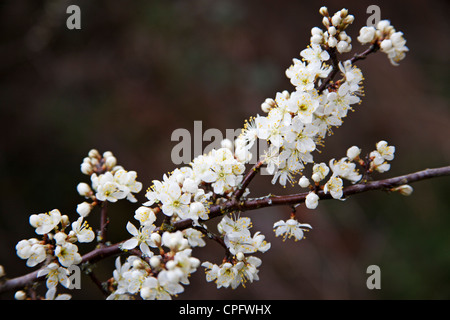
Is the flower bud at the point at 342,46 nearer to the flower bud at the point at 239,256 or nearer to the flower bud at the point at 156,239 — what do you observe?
the flower bud at the point at 239,256

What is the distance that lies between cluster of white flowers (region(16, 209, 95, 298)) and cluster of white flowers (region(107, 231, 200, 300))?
0.22m

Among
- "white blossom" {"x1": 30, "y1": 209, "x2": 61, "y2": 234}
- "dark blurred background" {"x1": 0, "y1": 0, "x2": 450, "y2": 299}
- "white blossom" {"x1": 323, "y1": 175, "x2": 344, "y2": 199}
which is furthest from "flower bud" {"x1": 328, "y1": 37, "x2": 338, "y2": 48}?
"dark blurred background" {"x1": 0, "y1": 0, "x2": 450, "y2": 299}

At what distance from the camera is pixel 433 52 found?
6309 millimetres

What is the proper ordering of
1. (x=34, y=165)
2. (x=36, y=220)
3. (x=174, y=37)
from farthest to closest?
(x=174, y=37), (x=34, y=165), (x=36, y=220)

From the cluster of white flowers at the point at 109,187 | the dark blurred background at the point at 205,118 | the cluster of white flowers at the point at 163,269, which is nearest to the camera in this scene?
the cluster of white flowers at the point at 163,269

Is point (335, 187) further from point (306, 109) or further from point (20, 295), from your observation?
point (20, 295)

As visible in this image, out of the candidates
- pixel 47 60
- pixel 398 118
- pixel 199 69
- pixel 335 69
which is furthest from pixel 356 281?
pixel 47 60

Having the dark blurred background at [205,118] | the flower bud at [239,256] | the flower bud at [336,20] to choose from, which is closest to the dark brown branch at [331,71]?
the flower bud at [336,20]

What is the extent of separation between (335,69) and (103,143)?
387cm

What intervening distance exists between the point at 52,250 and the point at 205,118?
383cm

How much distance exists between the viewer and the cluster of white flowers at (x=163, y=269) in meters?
1.34

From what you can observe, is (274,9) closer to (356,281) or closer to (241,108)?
(241,108)

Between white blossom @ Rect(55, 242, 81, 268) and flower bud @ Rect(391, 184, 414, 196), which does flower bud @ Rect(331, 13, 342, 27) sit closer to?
flower bud @ Rect(391, 184, 414, 196)

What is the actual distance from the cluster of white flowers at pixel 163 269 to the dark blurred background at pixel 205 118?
308cm
